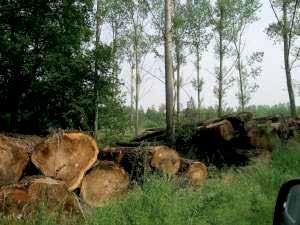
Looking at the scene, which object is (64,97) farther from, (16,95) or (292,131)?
(292,131)

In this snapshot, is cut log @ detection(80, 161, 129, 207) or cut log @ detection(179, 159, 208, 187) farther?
cut log @ detection(179, 159, 208, 187)

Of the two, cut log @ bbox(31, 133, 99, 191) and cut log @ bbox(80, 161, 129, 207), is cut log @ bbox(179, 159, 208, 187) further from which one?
cut log @ bbox(31, 133, 99, 191)

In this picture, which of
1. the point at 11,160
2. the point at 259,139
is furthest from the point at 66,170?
the point at 259,139

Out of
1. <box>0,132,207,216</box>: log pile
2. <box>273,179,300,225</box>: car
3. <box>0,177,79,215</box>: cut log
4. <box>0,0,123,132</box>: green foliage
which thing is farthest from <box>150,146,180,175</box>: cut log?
<box>273,179,300,225</box>: car

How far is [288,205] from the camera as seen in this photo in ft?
6.66

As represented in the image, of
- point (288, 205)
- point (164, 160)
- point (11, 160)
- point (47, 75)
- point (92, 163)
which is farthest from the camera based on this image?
point (47, 75)

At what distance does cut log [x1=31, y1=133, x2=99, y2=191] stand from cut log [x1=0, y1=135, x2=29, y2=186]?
26 cm

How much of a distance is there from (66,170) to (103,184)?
1.00 meters

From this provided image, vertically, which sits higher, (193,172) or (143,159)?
(143,159)

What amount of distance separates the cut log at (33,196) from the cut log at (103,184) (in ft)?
5.46

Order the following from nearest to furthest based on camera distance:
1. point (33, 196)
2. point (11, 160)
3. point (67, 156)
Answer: point (33, 196)
point (11, 160)
point (67, 156)

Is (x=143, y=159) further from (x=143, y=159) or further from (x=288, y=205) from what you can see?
(x=288, y=205)

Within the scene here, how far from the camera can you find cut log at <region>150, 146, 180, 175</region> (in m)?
10.9

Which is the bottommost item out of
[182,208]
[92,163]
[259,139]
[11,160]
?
[182,208]
